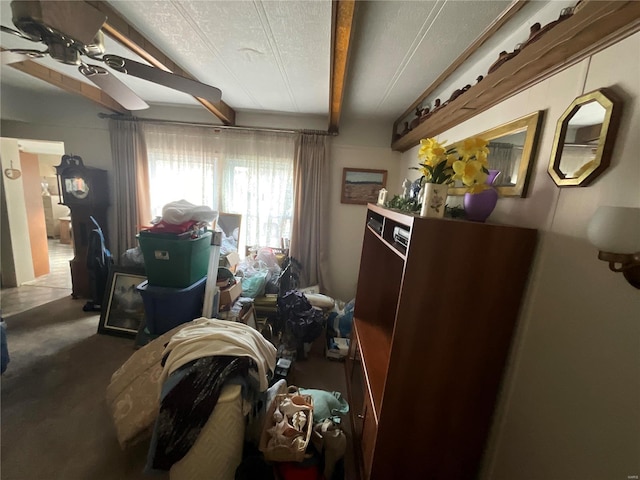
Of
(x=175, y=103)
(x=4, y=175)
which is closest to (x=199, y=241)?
(x=175, y=103)

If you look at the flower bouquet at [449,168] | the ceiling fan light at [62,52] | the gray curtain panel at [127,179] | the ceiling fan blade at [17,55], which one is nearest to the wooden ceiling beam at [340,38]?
the flower bouquet at [449,168]

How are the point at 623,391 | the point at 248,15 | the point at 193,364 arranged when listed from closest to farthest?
the point at 623,391, the point at 193,364, the point at 248,15

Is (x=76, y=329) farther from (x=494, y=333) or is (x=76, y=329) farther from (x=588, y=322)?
(x=588, y=322)

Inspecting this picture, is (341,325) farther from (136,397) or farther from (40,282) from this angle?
(40,282)

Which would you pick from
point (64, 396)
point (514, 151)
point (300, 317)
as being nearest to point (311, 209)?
point (300, 317)

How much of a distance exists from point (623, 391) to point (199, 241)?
2373 mm

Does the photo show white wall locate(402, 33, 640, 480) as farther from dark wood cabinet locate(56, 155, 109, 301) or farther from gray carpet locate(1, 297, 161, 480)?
dark wood cabinet locate(56, 155, 109, 301)

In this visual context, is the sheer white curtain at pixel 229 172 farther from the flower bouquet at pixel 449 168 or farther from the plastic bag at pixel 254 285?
the flower bouquet at pixel 449 168

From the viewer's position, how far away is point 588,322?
2.38 ft

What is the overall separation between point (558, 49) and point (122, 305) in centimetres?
341

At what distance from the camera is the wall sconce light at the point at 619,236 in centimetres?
54

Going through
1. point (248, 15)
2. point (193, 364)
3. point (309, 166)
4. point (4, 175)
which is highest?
point (248, 15)

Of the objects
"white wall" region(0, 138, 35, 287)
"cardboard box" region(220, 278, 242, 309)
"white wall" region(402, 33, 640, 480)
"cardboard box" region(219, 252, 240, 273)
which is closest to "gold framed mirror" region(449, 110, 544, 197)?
"white wall" region(402, 33, 640, 480)

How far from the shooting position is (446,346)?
3.07 ft
